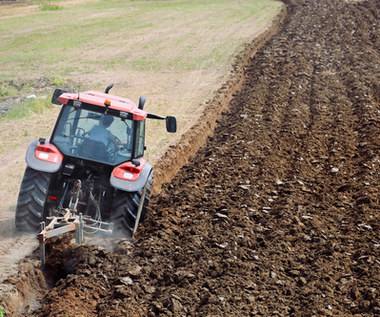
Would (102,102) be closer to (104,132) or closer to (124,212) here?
(104,132)

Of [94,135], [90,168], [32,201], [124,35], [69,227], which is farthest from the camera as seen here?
[124,35]

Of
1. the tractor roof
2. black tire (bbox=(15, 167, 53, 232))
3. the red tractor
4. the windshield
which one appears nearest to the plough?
the red tractor

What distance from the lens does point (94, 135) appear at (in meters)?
8.31

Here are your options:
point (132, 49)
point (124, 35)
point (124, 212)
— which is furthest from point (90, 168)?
point (124, 35)

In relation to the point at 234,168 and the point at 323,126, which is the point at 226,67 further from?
the point at 234,168

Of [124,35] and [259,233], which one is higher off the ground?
[259,233]

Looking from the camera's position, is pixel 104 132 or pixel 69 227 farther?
pixel 104 132

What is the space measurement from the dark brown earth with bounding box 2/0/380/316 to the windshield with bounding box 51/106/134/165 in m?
1.18

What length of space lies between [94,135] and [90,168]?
0.48 m

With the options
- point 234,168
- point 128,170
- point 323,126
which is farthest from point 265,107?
point 128,170

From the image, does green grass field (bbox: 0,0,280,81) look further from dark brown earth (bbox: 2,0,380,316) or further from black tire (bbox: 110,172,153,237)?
black tire (bbox: 110,172,153,237)

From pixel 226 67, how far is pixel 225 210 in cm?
1293

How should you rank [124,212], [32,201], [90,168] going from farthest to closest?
1. [90,168]
2. [124,212]
3. [32,201]

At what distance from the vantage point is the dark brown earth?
21.3 feet
